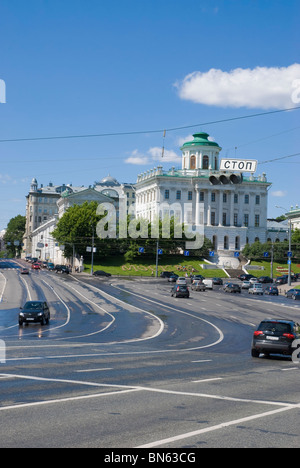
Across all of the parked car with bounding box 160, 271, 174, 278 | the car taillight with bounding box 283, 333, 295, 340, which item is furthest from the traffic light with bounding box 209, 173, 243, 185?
the parked car with bounding box 160, 271, 174, 278

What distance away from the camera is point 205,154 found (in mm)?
147625

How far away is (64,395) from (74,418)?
96.2 inches

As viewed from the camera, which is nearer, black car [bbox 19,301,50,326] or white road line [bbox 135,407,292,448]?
white road line [bbox 135,407,292,448]

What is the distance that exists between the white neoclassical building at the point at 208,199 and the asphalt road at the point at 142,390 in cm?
10747

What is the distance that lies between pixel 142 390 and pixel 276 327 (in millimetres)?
9801

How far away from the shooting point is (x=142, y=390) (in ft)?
47.8

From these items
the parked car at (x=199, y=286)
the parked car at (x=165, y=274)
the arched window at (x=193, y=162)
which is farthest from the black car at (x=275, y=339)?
the arched window at (x=193, y=162)

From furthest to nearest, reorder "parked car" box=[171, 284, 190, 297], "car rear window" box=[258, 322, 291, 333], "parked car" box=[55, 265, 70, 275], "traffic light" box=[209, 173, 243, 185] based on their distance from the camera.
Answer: "parked car" box=[55, 265, 70, 275] < "parked car" box=[171, 284, 190, 297] < "car rear window" box=[258, 322, 291, 333] < "traffic light" box=[209, 173, 243, 185]

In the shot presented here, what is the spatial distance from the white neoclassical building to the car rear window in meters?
115

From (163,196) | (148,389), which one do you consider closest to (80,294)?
(148,389)

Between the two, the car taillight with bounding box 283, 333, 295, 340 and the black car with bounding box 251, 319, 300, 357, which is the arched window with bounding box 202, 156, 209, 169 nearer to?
the black car with bounding box 251, 319, 300, 357

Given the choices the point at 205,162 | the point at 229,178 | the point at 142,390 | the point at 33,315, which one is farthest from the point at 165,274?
the point at 142,390

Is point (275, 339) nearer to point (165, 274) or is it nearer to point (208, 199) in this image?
point (165, 274)

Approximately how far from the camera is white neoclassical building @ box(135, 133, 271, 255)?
Result: 5576 inches
